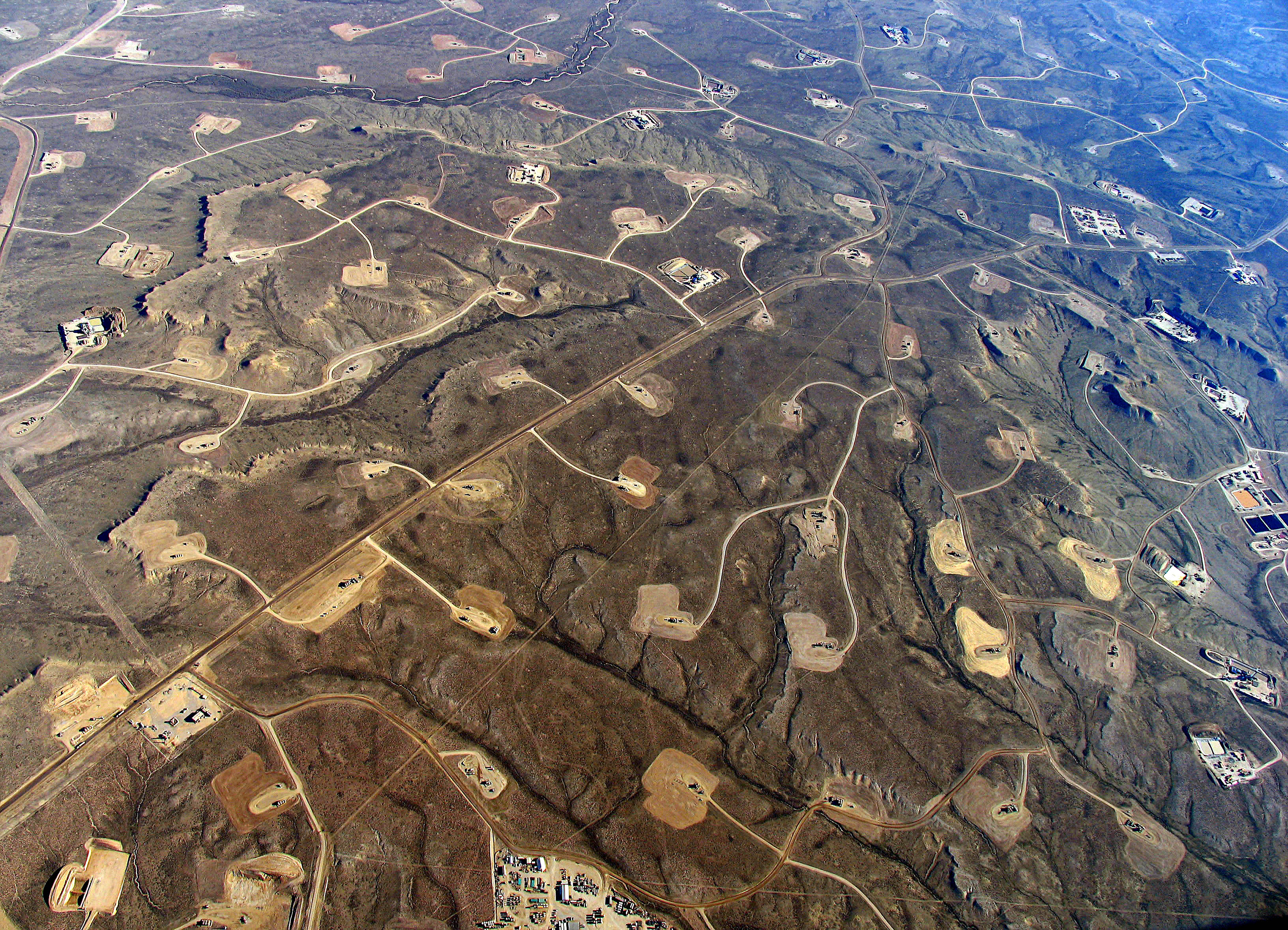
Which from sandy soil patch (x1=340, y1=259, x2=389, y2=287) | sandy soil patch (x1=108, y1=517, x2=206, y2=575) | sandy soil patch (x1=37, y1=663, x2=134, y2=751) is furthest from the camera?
sandy soil patch (x1=340, y1=259, x2=389, y2=287)

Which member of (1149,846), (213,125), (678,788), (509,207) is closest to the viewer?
(678,788)

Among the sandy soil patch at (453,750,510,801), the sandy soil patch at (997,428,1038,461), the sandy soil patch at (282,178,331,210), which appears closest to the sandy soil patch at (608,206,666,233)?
the sandy soil patch at (282,178,331,210)

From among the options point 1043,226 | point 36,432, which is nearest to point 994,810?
point 36,432

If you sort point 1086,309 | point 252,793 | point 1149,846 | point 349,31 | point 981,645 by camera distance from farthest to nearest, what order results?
point 349,31 → point 1086,309 → point 981,645 → point 1149,846 → point 252,793

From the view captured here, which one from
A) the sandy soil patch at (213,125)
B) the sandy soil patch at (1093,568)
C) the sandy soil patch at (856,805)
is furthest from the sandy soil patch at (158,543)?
the sandy soil patch at (1093,568)

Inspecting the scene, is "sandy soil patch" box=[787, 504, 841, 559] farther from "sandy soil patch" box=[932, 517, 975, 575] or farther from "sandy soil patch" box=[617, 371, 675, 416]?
"sandy soil patch" box=[617, 371, 675, 416]

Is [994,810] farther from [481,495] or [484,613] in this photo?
[481,495]
